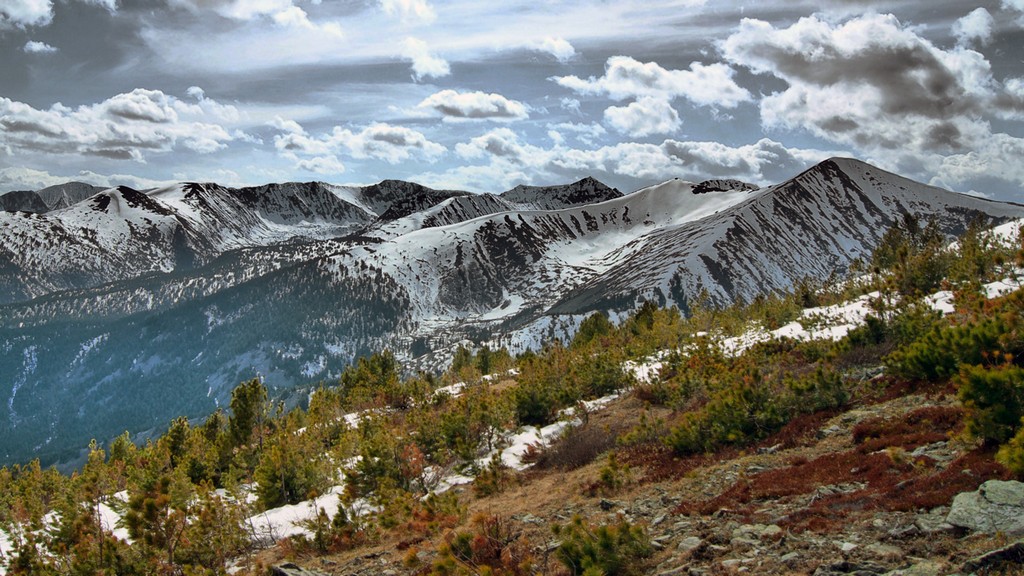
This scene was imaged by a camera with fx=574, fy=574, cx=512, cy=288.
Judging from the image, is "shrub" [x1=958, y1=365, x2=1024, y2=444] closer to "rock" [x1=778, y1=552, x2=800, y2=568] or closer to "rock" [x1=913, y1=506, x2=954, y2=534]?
"rock" [x1=913, y1=506, x2=954, y2=534]

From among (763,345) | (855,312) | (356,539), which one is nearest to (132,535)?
(356,539)

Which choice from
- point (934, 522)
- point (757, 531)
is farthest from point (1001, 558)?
point (757, 531)

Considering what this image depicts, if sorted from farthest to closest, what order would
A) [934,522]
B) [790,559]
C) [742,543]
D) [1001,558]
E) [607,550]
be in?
[607,550], [742,543], [790,559], [934,522], [1001,558]

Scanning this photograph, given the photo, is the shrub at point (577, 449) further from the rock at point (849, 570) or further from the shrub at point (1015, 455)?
the shrub at point (1015, 455)

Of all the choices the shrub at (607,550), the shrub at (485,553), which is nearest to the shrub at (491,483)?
the shrub at (485,553)

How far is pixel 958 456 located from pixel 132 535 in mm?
18137

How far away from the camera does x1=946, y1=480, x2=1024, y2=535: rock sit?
23.9 feet

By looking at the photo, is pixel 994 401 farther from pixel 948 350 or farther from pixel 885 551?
pixel 948 350

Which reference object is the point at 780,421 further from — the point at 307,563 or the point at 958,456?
the point at 307,563

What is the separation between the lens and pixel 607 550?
9664 mm

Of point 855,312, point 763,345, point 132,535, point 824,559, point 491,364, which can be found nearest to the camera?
point 824,559

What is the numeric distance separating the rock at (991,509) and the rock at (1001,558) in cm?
68

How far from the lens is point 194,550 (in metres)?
16.8

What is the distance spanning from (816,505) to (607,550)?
390cm
